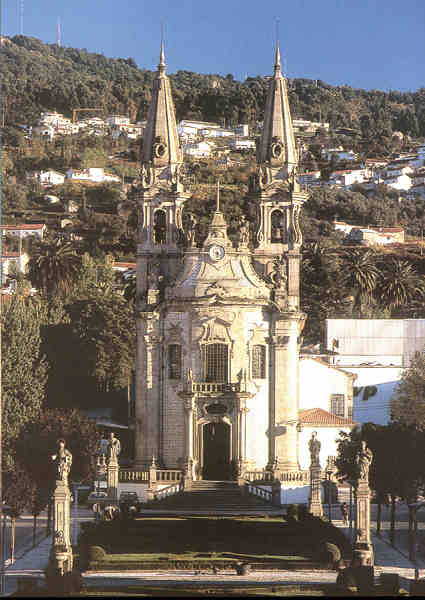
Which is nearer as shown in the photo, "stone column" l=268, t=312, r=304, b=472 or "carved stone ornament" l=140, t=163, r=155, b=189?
"stone column" l=268, t=312, r=304, b=472

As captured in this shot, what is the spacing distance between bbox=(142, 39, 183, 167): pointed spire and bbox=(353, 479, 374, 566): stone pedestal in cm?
3167

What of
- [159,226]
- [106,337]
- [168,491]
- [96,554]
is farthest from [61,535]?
[106,337]

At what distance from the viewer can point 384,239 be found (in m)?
190

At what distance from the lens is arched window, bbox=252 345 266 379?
88.9m

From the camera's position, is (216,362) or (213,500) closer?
(213,500)

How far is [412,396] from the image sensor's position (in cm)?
9794

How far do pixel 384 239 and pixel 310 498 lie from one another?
11113 cm

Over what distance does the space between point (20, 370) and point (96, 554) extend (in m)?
33.5

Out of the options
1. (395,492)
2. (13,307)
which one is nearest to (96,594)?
(395,492)

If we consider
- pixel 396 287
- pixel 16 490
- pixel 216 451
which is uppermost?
pixel 396 287

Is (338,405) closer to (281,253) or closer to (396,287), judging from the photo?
(281,253)

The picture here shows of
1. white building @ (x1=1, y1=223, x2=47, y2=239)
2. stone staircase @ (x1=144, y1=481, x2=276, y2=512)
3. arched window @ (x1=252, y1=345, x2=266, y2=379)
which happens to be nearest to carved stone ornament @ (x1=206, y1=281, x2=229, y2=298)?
arched window @ (x1=252, y1=345, x2=266, y2=379)

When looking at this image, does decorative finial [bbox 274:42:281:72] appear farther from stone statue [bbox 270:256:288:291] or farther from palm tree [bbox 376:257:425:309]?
palm tree [bbox 376:257:425:309]

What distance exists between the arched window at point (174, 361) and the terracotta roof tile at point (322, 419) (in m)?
11.7
